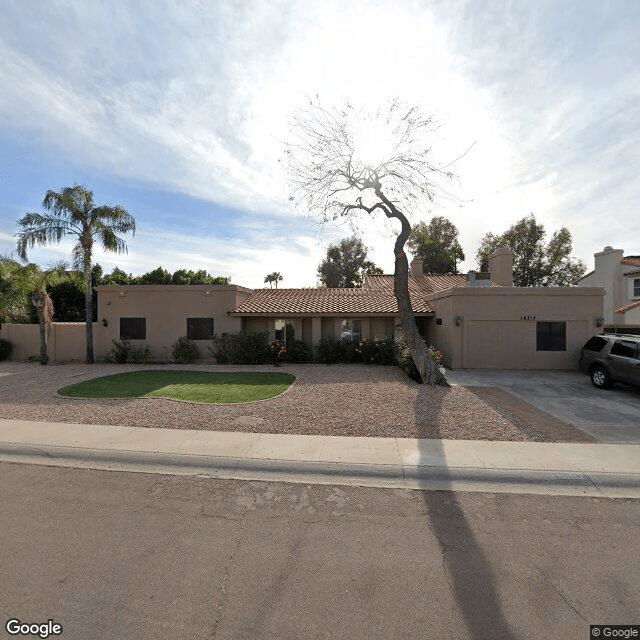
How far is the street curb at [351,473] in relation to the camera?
16.3 feet

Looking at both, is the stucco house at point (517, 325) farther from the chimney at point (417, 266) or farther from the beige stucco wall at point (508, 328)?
the chimney at point (417, 266)

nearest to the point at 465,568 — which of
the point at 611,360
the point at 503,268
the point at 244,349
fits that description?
the point at 611,360

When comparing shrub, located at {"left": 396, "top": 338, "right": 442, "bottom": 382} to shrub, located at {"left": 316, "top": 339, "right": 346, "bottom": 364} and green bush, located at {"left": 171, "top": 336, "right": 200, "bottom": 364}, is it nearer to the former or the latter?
shrub, located at {"left": 316, "top": 339, "right": 346, "bottom": 364}

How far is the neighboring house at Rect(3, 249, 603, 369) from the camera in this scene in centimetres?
1516

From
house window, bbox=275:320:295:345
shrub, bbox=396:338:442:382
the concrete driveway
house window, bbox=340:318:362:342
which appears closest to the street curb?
the concrete driveway

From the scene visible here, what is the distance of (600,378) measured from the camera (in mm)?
11750

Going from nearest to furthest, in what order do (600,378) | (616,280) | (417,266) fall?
(600,378) → (616,280) → (417,266)

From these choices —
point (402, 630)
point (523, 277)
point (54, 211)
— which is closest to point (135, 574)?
point (402, 630)

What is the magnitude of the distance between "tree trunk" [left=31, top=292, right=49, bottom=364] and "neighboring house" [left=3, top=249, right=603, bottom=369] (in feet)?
6.54

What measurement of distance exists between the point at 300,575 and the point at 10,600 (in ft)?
7.23

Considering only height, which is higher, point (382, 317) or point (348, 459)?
point (382, 317)

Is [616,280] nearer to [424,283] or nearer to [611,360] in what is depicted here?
[424,283]

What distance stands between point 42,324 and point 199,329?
7061 millimetres

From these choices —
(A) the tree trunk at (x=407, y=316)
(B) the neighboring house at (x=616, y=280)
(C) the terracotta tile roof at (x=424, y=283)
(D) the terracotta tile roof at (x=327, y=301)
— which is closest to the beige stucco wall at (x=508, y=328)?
(D) the terracotta tile roof at (x=327, y=301)
